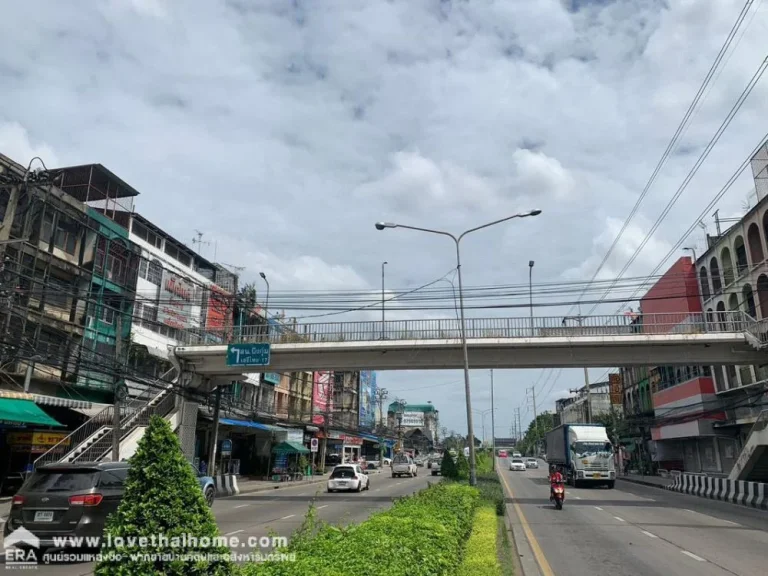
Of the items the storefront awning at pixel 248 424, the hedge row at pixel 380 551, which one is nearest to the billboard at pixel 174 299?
the storefront awning at pixel 248 424

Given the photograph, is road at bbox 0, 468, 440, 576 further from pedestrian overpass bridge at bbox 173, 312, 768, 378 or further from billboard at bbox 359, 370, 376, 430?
billboard at bbox 359, 370, 376, 430

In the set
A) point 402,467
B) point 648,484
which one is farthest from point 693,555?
point 402,467

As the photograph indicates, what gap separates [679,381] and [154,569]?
46699mm

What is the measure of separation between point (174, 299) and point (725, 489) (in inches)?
1170

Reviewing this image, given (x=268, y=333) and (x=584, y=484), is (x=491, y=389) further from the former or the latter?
(x=268, y=333)

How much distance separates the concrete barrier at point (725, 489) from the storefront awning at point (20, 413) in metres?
25.6

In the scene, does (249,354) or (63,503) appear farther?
(249,354)

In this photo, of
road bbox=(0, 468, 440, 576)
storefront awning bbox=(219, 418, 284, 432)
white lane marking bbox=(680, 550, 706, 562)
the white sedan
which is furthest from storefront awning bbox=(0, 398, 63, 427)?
white lane marking bbox=(680, 550, 706, 562)

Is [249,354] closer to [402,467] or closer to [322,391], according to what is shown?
[402,467]

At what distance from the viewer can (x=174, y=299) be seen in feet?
111

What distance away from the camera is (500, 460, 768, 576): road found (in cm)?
1011

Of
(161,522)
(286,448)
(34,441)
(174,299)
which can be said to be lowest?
(161,522)

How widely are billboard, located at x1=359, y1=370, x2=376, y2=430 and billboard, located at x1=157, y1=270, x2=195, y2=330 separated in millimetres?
41514

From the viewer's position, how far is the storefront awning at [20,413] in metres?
18.2
